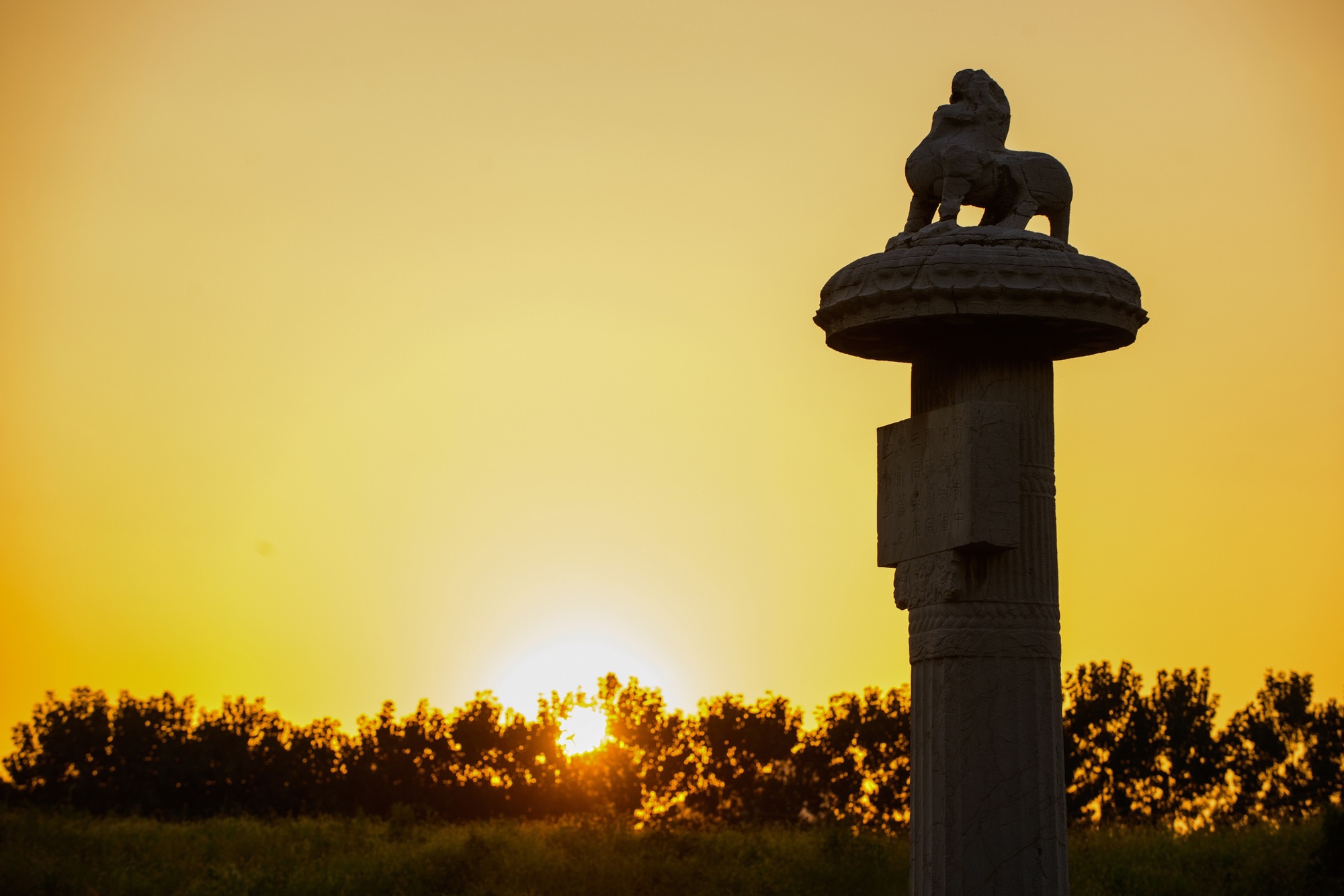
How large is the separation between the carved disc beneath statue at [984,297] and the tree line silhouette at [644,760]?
2170 centimetres

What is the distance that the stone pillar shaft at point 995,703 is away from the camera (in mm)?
9883

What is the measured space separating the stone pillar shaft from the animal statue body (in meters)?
0.98

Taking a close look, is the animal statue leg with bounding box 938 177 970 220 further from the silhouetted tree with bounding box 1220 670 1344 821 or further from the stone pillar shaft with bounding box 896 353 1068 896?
the silhouetted tree with bounding box 1220 670 1344 821

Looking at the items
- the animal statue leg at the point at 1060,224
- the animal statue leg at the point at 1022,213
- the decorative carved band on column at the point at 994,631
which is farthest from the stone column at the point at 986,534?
the animal statue leg at the point at 1060,224

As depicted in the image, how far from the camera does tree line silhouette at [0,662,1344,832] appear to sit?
33.2 m

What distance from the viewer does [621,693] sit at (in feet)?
124

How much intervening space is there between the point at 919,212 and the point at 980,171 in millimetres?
452

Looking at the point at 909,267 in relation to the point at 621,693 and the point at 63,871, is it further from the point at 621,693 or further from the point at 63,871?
the point at 621,693

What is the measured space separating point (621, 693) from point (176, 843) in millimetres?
13394

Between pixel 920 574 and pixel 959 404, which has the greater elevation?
pixel 959 404

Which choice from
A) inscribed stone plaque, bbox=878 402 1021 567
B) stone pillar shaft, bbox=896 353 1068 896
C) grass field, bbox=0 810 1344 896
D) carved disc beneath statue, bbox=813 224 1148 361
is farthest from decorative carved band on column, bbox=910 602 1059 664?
grass field, bbox=0 810 1344 896

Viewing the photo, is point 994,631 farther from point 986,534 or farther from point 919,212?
point 919,212

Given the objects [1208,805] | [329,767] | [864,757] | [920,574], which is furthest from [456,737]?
[920,574]

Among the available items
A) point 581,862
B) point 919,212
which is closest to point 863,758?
point 581,862
